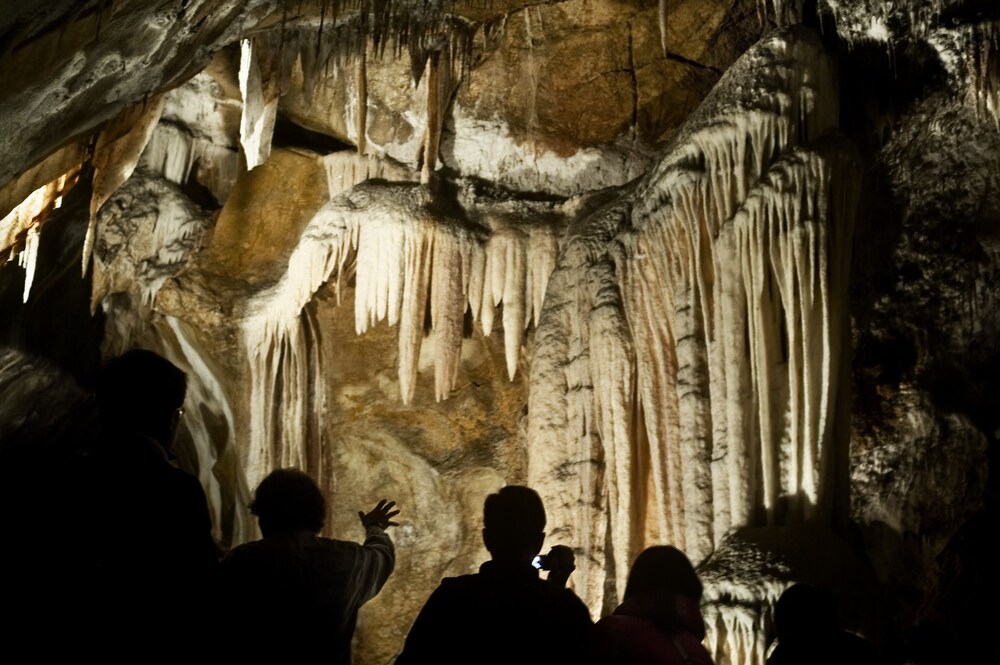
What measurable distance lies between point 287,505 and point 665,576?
0.94 metres

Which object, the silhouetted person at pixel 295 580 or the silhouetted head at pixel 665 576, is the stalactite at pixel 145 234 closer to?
the silhouetted person at pixel 295 580

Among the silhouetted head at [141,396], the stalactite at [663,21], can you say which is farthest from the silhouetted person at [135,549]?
the stalactite at [663,21]

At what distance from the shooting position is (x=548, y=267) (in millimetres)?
6570

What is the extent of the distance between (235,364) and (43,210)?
173 centimetres

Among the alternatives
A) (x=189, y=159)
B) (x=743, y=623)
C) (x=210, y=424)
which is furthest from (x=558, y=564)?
(x=210, y=424)

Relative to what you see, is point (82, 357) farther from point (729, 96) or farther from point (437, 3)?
point (729, 96)

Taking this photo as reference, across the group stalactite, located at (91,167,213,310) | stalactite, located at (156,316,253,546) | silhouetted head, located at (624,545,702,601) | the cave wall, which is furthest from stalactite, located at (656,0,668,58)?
silhouetted head, located at (624,545,702,601)

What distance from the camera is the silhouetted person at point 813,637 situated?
8.11 ft

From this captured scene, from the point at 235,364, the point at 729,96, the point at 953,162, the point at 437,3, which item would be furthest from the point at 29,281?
the point at 953,162

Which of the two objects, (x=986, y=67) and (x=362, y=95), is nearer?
(x=986, y=67)

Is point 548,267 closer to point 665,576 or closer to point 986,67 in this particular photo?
point 986,67

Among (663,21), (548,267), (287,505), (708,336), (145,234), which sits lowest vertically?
(287,505)

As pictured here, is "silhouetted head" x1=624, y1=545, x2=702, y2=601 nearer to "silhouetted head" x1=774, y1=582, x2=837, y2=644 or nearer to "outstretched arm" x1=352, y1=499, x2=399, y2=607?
"silhouetted head" x1=774, y1=582, x2=837, y2=644

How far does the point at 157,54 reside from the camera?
5.50 m
